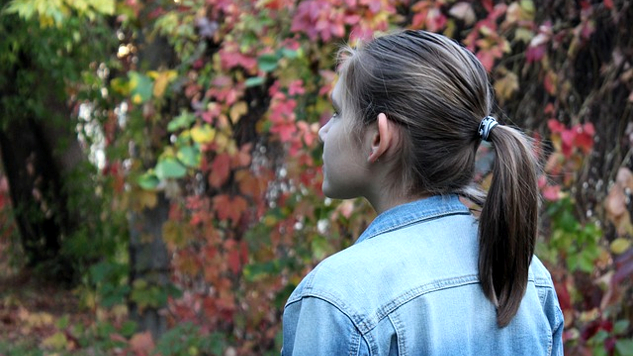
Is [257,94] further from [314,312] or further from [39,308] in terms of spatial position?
[39,308]

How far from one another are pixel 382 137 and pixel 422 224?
0.15 meters

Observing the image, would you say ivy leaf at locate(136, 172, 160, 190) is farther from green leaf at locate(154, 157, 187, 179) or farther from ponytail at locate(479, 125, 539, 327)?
ponytail at locate(479, 125, 539, 327)

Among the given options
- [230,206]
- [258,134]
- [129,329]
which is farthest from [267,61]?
[129,329]

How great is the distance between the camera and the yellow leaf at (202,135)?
132 inches

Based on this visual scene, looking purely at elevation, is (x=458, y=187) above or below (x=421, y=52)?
below

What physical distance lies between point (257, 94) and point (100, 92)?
1.25m

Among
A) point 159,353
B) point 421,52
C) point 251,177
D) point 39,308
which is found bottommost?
point 39,308

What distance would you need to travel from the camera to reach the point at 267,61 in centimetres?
335

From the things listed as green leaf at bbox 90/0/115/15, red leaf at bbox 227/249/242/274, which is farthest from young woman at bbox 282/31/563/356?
red leaf at bbox 227/249/242/274

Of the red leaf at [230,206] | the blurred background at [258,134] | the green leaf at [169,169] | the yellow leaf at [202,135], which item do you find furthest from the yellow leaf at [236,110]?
the red leaf at [230,206]

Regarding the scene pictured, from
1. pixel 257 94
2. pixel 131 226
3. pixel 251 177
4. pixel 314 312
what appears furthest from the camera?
pixel 131 226

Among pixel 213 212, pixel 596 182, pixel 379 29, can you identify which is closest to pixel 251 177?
pixel 213 212

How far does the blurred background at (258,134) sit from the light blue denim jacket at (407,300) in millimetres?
1311

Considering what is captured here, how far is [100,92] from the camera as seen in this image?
4.95m
